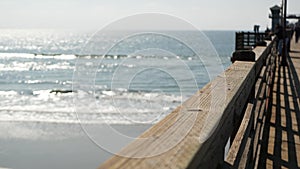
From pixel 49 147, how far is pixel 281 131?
8176 millimetres

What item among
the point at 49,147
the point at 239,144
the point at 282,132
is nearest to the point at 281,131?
the point at 282,132

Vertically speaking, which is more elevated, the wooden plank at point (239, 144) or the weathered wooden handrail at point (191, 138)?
the weathered wooden handrail at point (191, 138)

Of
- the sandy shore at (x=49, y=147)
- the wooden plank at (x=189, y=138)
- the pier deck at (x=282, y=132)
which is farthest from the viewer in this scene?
the sandy shore at (x=49, y=147)

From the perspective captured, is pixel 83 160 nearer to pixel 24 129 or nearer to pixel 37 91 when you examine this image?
pixel 24 129

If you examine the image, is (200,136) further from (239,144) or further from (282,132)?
(282,132)

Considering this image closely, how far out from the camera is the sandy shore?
32.4ft

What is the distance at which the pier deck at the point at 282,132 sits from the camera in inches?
152

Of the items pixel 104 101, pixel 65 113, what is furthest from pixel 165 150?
pixel 104 101

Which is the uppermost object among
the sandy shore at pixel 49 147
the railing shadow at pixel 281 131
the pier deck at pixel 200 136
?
the pier deck at pixel 200 136

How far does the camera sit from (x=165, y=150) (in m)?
0.97

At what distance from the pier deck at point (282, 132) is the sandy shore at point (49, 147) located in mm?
3527

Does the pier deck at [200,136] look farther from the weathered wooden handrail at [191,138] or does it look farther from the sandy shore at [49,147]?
the sandy shore at [49,147]

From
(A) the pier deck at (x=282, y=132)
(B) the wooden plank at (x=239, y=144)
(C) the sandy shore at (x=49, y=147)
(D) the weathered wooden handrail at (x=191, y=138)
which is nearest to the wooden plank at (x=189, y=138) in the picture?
(D) the weathered wooden handrail at (x=191, y=138)

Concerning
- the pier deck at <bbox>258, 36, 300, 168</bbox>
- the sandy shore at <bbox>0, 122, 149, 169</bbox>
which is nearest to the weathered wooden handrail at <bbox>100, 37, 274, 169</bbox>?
the pier deck at <bbox>258, 36, 300, 168</bbox>
